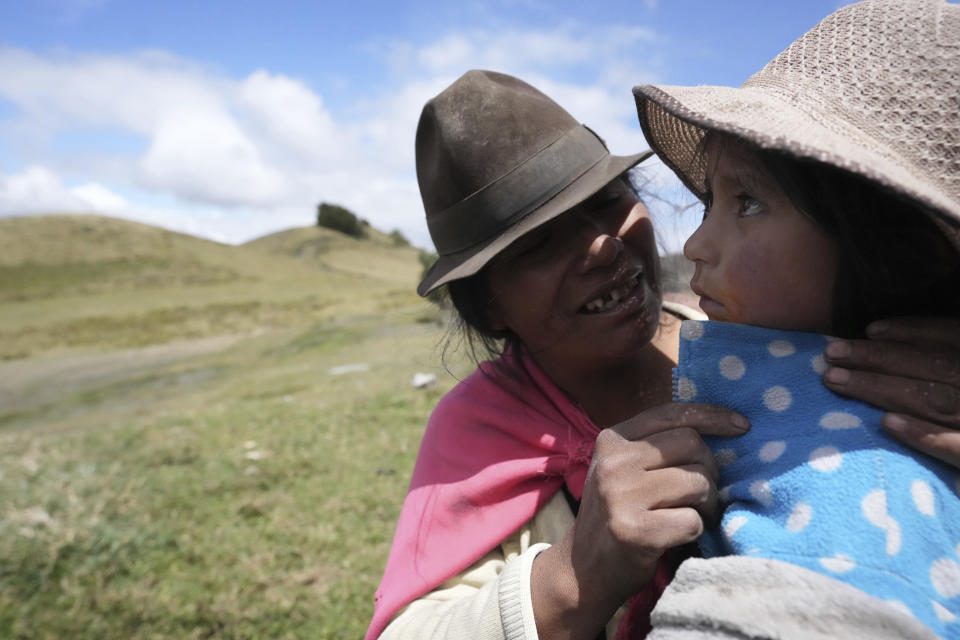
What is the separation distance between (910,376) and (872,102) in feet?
1.50

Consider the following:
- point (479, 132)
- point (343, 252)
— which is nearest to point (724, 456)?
point (479, 132)

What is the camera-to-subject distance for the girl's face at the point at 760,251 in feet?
3.69

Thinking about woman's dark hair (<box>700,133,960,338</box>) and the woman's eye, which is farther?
the woman's eye

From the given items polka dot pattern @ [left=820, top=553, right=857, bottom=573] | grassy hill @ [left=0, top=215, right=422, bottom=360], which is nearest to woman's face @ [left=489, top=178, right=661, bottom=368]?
polka dot pattern @ [left=820, top=553, right=857, bottom=573]

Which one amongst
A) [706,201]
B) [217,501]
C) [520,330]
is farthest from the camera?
[217,501]

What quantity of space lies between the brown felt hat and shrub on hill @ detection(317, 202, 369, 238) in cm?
9556

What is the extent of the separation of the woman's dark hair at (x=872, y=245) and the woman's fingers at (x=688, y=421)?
27 cm

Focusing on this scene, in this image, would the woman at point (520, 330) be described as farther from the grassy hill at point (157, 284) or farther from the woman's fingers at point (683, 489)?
the grassy hill at point (157, 284)

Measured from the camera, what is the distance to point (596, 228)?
185 centimetres

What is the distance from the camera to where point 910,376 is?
107cm

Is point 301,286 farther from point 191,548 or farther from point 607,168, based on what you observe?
point 607,168

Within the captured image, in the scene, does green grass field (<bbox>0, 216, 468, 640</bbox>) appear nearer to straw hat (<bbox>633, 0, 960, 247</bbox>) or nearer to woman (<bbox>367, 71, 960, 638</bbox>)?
woman (<bbox>367, 71, 960, 638</bbox>)

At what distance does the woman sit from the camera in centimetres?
177

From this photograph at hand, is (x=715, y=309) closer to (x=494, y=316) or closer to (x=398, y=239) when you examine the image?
(x=494, y=316)
